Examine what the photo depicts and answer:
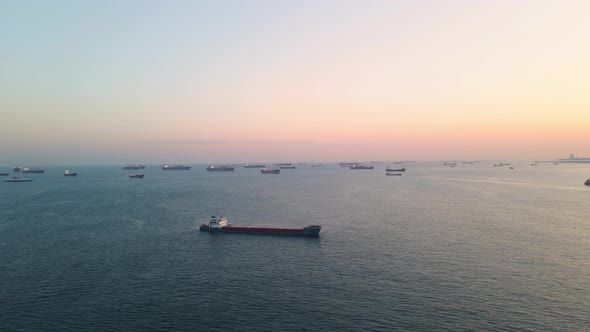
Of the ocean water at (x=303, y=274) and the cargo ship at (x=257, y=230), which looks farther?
the cargo ship at (x=257, y=230)

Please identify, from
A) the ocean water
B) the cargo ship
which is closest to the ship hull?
the cargo ship

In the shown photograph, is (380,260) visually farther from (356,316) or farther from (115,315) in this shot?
(115,315)

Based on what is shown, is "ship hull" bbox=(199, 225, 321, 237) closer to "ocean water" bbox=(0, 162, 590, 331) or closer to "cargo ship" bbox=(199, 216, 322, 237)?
"cargo ship" bbox=(199, 216, 322, 237)

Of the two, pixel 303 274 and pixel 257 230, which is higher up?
pixel 257 230

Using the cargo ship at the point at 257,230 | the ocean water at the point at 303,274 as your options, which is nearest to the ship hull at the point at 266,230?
the cargo ship at the point at 257,230

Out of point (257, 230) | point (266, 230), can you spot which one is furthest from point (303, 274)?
point (257, 230)

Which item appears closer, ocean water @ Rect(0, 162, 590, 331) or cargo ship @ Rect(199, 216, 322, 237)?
ocean water @ Rect(0, 162, 590, 331)

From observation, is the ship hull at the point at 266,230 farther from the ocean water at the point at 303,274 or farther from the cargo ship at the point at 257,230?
the ocean water at the point at 303,274

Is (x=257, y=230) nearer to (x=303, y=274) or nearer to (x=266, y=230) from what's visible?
(x=266, y=230)
